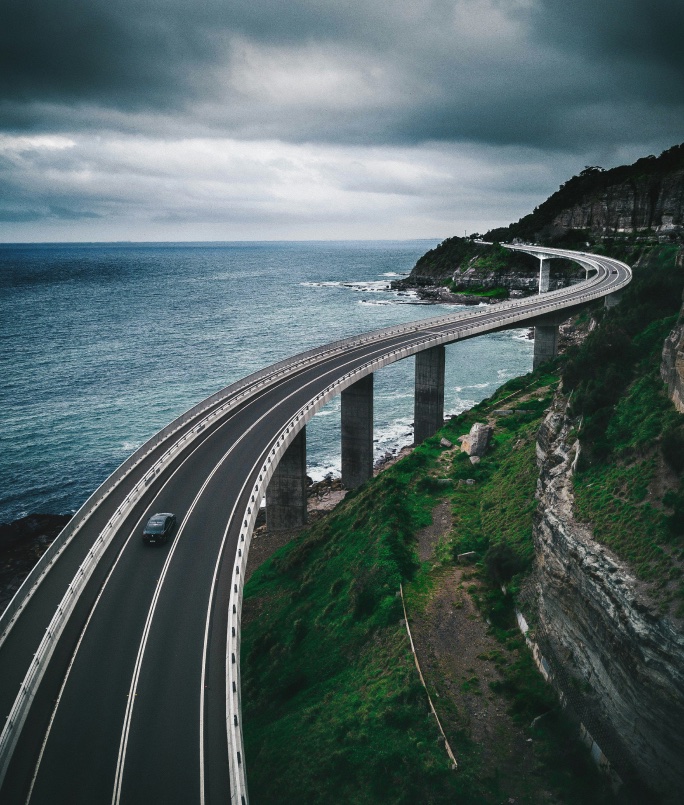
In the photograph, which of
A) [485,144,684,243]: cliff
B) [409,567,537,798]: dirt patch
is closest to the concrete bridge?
[409,567,537,798]: dirt patch

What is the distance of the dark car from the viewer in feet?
105

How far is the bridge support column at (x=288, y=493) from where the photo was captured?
170 ft

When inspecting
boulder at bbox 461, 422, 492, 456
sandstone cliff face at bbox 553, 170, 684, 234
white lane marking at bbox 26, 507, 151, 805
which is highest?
→ sandstone cliff face at bbox 553, 170, 684, 234

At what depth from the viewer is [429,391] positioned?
237 ft

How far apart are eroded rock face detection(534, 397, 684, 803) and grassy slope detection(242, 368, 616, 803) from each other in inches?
72.3

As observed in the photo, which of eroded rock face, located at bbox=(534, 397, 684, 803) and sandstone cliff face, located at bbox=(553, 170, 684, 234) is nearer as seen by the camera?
eroded rock face, located at bbox=(534, 397, 684, 803)

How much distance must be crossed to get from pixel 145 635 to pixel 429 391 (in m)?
52.0

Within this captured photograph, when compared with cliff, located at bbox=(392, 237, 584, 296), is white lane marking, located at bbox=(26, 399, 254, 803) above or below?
below

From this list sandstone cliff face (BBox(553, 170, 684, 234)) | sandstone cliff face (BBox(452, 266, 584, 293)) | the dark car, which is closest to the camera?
the dark car

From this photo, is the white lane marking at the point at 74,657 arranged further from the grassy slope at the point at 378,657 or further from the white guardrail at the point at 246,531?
the grassy slope at the point at 378,657

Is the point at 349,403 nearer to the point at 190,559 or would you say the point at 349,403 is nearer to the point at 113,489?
the point at 113,489

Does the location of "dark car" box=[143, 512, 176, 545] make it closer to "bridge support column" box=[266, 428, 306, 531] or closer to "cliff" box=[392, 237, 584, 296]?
"bridge support column" box=[266, 428, 306, 531]

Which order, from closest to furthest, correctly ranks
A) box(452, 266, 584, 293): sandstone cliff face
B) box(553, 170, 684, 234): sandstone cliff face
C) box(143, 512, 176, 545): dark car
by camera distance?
1. box(143, 512, 176, 545): dark car
2. box(553, 170, 684, 234): sandstone cliff face
3. box(452, 266, 584, 293): sandstone cliff face

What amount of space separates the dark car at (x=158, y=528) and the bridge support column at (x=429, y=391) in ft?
143
